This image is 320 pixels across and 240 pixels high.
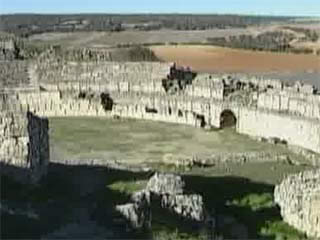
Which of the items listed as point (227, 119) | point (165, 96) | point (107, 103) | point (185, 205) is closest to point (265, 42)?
point (165, 96)

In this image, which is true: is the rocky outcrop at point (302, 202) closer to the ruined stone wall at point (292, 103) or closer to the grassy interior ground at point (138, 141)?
the grassy interior ground at point (138, 141)

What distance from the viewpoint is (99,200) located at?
24.3m

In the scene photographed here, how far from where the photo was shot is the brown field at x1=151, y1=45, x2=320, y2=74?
80.2m

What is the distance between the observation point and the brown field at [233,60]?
80.2 m

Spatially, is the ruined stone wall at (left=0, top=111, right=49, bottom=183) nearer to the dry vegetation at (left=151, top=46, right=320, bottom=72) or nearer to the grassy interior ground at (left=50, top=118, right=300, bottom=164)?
the grassy interior ground at (left=50, top=118, right=300, bottom=164)

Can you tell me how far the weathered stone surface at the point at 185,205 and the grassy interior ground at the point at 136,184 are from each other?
0.44 metres

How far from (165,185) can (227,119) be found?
22950mm

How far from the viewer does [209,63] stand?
3371 inches

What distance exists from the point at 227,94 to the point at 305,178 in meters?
23.0

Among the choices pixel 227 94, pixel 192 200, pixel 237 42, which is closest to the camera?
pixel 192 200

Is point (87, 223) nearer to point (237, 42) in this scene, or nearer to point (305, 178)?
point (305, 178)

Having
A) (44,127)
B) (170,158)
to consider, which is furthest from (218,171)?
(44,127)

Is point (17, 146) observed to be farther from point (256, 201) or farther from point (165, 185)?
point (256, 201)

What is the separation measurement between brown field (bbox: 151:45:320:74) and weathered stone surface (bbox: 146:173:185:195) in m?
51.7
